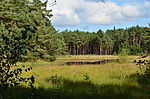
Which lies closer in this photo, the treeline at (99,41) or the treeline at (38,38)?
the treeline at (38,38)

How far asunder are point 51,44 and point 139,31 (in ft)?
290

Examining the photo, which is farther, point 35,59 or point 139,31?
point 139,31

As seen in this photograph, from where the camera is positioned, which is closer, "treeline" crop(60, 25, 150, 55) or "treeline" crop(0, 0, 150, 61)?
"treeline" crop(0, 0, 150, 61)

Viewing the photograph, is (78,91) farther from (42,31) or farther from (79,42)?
(79,42)

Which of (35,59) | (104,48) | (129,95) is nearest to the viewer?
(129,95)

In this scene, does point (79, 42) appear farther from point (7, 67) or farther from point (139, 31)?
point (7, 67)

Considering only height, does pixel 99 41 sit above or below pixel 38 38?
above

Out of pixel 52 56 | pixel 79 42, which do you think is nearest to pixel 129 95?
pixel 52 56

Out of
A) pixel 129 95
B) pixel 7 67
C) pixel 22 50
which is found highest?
pixel 22 50

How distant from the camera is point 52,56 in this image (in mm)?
42406

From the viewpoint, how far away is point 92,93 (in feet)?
22.8

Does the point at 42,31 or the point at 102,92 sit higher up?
the point at 42,31

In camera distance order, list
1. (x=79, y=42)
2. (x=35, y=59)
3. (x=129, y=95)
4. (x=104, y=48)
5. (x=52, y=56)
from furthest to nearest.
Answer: (x=104, y=48)
(x=79, y=42)
(x=52, y=56)
(x=35, y=59)
(x=129, y=95)

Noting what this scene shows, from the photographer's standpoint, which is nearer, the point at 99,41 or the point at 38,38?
the point at 38,38
